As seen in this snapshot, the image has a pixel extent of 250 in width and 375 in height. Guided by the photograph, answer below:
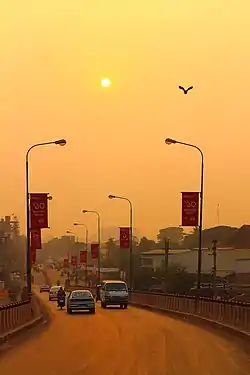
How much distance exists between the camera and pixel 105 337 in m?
30.2

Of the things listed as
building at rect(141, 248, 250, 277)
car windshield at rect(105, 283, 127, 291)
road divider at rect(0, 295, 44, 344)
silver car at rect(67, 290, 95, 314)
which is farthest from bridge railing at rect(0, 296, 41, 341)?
building at rect(141, 248, 250, 277)

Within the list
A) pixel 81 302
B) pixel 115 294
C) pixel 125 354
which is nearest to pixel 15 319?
pixel 125 354

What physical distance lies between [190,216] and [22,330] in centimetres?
1502

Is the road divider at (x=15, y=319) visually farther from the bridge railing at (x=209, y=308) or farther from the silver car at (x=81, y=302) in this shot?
the silver car at (x=81, y=302)

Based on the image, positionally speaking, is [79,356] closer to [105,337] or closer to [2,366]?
[2,366]

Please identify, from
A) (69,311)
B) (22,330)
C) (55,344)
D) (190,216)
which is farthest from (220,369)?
(69,311)

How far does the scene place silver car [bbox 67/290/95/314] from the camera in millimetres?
55062

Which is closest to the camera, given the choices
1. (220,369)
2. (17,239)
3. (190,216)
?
(220,369)

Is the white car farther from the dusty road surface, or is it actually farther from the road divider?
the dusty road surface

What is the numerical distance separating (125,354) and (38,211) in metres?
21.8

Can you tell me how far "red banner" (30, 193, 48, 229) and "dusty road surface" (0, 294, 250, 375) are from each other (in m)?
9.68

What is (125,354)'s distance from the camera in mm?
22688

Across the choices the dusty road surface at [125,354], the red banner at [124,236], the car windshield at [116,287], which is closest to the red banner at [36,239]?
the car windshield at [116,287]

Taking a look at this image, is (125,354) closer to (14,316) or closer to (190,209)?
(14,316)
